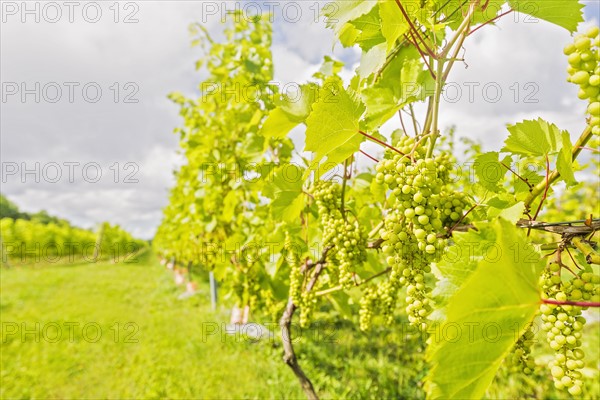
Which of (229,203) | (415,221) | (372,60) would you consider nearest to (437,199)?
(415,221)

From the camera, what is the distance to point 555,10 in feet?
3.48

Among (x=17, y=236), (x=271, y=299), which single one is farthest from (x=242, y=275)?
(x=17, y=236)

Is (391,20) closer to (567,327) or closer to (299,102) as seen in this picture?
(299,102)

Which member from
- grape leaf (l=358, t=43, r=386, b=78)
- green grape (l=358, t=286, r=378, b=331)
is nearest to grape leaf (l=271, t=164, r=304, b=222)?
grape leaf (l=358, t=43, r=386, b=78)

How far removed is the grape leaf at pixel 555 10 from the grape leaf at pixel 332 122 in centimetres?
59

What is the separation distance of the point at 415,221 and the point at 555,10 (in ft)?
2.79

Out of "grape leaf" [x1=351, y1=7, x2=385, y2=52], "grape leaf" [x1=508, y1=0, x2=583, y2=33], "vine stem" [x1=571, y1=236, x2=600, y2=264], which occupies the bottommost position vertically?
"vine stem" [x1=571, y1=236, x2=600, y2=264]

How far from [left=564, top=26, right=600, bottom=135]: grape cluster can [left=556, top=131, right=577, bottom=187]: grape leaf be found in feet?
1.02

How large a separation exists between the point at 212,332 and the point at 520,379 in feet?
15.5

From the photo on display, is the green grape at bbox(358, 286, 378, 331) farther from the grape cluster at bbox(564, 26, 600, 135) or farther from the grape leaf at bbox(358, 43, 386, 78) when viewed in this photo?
the grape cluster at bbox(564, 26, 600, 135)

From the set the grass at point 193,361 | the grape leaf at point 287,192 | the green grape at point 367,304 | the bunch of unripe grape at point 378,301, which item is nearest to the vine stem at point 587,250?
the grape leaf at point 287,192

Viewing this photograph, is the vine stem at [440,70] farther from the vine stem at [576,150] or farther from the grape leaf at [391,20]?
the vine stem at [576,150]

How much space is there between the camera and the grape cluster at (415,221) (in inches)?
33.9

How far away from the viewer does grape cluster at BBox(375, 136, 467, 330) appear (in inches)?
33.9
